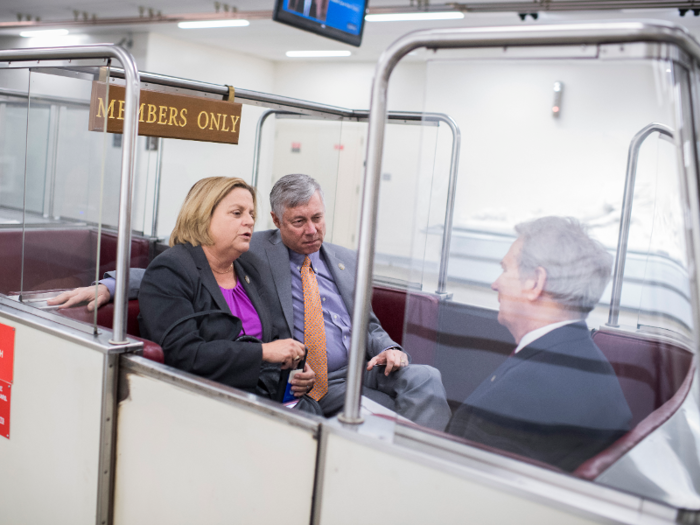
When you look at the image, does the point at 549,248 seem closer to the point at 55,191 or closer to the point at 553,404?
the point at 553,404

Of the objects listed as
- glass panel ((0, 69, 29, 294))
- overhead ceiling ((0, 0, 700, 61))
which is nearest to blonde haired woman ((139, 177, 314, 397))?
glass panel ((0, 69, 29, 294))

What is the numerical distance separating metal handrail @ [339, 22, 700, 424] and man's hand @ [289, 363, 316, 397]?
0.75 m

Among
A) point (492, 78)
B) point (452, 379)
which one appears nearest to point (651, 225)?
point (492, 78)

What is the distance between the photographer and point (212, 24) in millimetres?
7559

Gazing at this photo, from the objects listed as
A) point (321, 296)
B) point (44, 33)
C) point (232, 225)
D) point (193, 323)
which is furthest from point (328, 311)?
point (44, 33)

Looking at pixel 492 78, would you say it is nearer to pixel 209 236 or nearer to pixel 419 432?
pixel 419 432

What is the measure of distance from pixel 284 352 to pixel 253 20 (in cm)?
614

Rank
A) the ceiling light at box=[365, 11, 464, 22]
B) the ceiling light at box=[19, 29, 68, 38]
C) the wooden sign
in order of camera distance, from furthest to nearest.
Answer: the ceiling light at box=[19, 29, 68, 38] → the ceiling light at box=[365, 11, 464, 22] → the wooden sign

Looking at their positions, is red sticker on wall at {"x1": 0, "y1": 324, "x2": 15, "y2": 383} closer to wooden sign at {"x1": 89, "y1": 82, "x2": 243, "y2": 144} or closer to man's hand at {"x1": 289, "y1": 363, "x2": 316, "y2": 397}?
wooden sign at {"x1": 89, "y1": 82, "x2": 243, "y2": 144}

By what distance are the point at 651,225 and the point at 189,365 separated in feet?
4.05

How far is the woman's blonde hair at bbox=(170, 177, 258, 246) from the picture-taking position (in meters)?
2.02

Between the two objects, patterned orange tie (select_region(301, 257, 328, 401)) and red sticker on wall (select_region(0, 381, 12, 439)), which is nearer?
red sticker on wall (select_region(0, 381, 12, 439))

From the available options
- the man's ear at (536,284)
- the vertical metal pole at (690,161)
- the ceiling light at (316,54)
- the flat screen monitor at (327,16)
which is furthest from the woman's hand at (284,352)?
the ceiling light at (316,54)

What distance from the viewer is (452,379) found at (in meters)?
1.67
